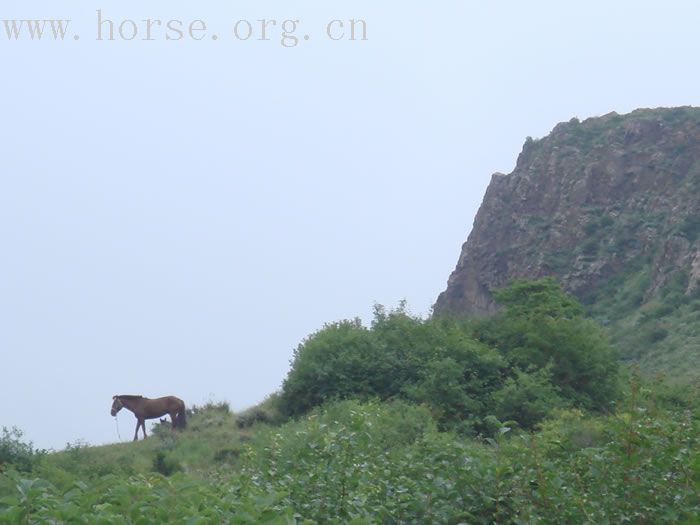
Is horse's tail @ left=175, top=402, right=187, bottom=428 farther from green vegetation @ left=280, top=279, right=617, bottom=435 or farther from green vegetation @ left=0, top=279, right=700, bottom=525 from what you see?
green vegetation @ left=0, top=279, right=700, bottom=525

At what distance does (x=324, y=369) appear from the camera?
94.6 ft

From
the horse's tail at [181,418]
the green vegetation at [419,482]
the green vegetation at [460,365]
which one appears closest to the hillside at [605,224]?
the green vegetation at [460,365]

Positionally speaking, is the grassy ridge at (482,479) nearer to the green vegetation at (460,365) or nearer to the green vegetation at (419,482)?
the green vegetation at (419,482)

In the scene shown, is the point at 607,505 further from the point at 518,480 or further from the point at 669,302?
the point at 669,302

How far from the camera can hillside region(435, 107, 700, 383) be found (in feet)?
185

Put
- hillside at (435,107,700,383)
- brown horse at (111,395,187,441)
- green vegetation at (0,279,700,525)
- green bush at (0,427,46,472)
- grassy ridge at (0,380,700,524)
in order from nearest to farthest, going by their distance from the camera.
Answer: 1. green vegetation at (0,279,700,525)
2. grassy ridge at (0,380,700,524)
3. green bush at (0,427,46,472)
4. brown horse at (111,395,187,441)
5. hillside at (435,107,700,383)

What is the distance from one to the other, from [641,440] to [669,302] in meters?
46.6

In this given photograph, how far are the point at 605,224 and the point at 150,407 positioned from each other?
3925 centimetres

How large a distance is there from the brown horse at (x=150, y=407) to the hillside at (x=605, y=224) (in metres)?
23.7

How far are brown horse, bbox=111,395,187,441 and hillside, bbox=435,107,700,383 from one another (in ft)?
77.8

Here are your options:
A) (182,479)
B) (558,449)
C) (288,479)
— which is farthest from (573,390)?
(182,479)

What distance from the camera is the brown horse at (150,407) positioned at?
3294 centimetres

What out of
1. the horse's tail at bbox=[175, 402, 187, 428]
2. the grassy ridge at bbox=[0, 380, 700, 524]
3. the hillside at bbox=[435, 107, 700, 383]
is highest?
the hillside at bbox=[435, 107, 700, 383]

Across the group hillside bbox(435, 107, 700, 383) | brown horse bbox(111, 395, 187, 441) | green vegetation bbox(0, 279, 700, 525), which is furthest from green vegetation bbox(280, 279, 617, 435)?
hillside bbox(435, 107, 700, 383)
